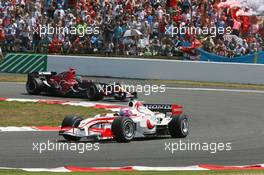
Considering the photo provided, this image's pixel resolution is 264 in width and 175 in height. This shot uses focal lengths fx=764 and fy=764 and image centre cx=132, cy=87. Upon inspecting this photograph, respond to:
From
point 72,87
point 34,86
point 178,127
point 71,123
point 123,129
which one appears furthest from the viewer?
point 34,86

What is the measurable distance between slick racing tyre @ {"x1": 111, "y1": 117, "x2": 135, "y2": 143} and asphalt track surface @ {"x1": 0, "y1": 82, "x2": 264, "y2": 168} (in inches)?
6.0

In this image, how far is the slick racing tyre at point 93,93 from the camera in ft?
82.2

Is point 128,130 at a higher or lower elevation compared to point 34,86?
higher

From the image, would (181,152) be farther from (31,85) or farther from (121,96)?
(31,85)

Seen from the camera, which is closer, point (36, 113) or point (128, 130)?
point (128, 130)

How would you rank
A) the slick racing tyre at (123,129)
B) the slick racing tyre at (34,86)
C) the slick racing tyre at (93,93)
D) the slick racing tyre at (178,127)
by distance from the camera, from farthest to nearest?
the slick racing tyre at (34,86) < the slick racing tyre at (93,93) < the slick racing tyre at (178,127) < the slick racing tyre at (123,129)

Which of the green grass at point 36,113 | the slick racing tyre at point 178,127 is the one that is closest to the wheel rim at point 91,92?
the green grass at point 36,113

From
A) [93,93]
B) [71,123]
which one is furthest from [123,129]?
[93,93]

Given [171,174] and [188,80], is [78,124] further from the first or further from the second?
[188,80]

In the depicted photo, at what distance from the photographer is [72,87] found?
26281 mm

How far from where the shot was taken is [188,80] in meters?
31.8

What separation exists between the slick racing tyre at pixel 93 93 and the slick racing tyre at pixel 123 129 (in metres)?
9.08

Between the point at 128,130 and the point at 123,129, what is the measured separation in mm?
294

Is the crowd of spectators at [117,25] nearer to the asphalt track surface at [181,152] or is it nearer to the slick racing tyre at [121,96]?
the slick racing tyre at [121,96]
